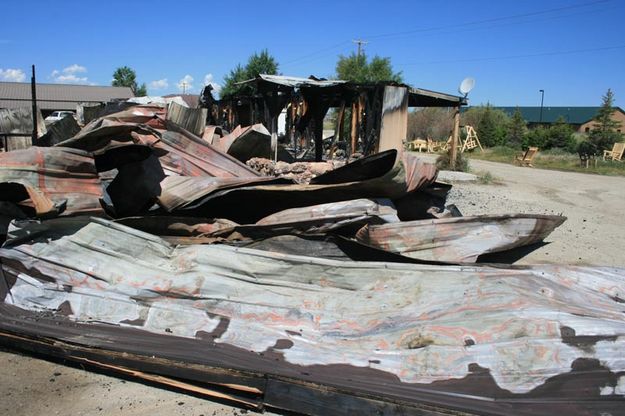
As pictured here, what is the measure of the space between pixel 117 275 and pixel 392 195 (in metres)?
2.40

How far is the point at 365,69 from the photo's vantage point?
157 ft

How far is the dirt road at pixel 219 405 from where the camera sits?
274 cm

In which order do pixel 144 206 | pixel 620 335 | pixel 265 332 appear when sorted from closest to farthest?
pixel 620 335 → pixel 265 332 → pixel 144 206

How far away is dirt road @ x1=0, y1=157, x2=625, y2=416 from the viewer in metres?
2.74

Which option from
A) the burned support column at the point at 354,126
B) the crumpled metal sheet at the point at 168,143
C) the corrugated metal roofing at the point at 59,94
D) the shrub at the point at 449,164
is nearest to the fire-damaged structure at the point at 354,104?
the burned support column at the point at 354,126

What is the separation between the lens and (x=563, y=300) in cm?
333

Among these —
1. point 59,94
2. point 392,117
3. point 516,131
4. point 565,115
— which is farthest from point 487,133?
point 59,94

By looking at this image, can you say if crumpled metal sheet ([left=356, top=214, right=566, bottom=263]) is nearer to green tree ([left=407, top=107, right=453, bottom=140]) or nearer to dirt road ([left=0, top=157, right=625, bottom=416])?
dirt road ([left=0, top=157, right=625, bottom=416])

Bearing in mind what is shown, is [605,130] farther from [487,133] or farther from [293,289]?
[293,289]

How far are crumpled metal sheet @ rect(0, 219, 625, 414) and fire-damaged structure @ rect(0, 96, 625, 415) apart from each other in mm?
11

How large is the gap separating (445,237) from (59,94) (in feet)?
226

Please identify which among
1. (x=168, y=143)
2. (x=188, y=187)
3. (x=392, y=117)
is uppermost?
(x=392, y=117)

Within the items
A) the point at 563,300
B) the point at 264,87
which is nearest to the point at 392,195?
the point at 563,300

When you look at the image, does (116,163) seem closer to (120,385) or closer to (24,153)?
(24,153)
